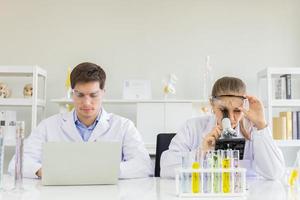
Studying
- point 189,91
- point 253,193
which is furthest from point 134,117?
point 253,193

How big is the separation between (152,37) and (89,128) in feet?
5.40

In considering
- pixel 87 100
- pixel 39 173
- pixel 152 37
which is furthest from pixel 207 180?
pixel 152 37

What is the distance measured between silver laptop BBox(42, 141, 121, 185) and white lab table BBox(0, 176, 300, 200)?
4 centimetres

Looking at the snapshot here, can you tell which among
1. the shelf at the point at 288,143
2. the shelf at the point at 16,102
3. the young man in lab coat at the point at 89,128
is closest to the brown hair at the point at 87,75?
the young man in lab coat at the point at 89,128

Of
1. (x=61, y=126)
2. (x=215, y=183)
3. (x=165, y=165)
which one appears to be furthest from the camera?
(x=61, y=126)

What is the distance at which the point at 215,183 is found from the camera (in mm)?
1362

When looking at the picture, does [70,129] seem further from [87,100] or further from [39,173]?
[39,173]

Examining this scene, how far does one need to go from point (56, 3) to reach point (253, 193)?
2849 millimetres

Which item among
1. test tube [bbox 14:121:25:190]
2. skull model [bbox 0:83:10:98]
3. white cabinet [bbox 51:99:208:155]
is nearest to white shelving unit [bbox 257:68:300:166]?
white cabinet [bbox 51:99:208:155]

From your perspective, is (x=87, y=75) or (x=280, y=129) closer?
(x=87, y=75)

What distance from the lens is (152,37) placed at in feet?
12.1

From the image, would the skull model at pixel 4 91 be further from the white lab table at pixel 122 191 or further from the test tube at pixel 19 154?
the test tube at pixel 19 154

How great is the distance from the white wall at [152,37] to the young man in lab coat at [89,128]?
54.8 inches

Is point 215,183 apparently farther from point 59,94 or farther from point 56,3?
point 56,3
